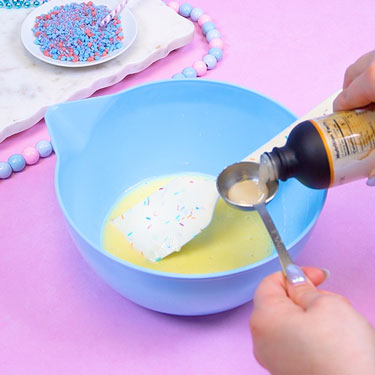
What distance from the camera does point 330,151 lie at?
524 mm

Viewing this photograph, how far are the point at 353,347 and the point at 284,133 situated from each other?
0.33 metres

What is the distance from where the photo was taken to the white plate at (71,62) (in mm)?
931

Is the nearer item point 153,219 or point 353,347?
point 353,347

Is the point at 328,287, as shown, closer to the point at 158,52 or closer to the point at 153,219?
the point at 153,219

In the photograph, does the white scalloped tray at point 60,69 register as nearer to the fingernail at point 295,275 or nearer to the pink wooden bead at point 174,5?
the pink wooden bead at point 174,5

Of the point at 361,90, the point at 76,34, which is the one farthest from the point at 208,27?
the point at 361,90

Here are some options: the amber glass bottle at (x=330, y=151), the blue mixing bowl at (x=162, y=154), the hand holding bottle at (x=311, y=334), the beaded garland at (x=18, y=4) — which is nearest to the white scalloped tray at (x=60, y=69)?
the beaded garland at (x=18, y=4)

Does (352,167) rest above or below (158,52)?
above

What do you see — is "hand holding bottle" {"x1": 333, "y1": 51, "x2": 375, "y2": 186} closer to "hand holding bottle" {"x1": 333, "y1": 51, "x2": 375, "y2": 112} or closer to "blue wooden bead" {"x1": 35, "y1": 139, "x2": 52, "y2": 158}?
"hand holding bottle" {"x1": 333, "y1": 51, "x2": 375, "y2": 112}

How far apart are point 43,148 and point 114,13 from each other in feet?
1.02

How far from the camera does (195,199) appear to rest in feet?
2.38

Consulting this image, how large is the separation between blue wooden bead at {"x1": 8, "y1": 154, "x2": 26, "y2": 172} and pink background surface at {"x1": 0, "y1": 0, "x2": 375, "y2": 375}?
1 cm

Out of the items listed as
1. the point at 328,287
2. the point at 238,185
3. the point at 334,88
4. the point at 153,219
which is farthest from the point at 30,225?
the point at 334,88

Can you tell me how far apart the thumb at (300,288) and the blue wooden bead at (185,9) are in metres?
0.74
